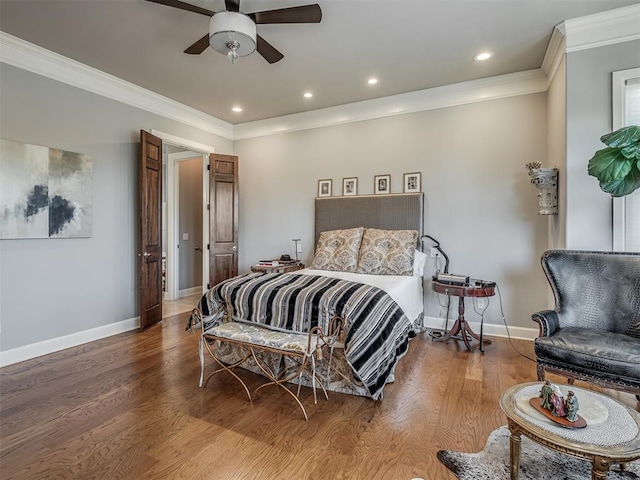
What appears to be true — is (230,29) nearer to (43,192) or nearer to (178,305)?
(43,192)

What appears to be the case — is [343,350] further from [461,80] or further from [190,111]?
[190,111]

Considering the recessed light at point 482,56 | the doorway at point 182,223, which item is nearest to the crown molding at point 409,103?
the recessed light at point 482,56

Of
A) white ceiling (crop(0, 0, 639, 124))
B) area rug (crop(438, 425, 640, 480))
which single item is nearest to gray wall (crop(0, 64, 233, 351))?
white ceiling (crop(0, 0, 639, 124))

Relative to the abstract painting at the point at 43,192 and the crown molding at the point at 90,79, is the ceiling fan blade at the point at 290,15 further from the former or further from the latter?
the abstract painting at the point at 43,192

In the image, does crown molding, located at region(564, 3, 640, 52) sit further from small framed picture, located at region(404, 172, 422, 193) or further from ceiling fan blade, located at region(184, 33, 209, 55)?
ceiling fan blade, located at region(184, 33, 209, 55)

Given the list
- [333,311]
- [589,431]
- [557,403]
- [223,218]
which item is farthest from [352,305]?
[223,218]

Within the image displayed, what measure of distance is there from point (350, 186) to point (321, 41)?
199 centimetres

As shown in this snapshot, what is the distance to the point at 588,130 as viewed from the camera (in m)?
2.78

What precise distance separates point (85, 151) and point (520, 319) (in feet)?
17.3

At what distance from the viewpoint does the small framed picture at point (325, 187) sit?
4887 mm

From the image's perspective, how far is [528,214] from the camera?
3.72 m

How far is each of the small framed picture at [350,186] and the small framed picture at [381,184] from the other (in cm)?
28

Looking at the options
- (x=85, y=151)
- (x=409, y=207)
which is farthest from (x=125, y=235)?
(x=409, y=207)

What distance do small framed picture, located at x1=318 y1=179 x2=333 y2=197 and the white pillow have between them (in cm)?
160
